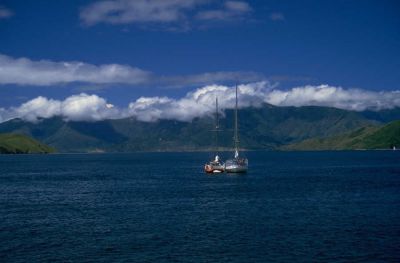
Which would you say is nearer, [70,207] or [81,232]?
[81,232]

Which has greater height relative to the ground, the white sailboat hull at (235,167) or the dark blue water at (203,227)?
the white sailboat hull at (235,167)

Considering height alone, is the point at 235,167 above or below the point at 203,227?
above

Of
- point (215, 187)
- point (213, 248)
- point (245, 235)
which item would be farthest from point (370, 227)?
point (215, 187)

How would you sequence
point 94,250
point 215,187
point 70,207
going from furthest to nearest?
1. point 215,187
2. point 70,207
3. point 94,250

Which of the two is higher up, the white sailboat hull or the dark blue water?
the white sailboat hull

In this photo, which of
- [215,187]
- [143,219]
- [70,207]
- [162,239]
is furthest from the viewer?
[215,187]

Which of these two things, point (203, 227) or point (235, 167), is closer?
point (203, 227)

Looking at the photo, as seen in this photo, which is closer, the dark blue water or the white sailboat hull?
the dark blue water

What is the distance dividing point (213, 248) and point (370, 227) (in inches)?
1027

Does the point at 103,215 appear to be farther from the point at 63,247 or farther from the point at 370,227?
the point at 370,227

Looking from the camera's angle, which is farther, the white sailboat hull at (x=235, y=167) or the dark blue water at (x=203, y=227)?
the white sailboat hull at (x=235, y=167)

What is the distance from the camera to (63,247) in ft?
196

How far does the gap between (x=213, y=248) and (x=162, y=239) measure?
28.5 feet

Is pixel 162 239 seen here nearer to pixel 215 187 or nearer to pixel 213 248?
pixel 213 248
